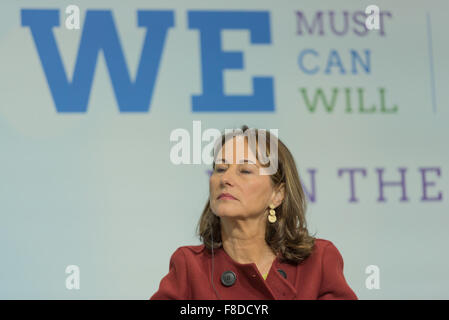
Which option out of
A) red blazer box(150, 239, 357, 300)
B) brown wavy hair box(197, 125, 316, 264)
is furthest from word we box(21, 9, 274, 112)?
red blazer box(150, 239, 357, 300)

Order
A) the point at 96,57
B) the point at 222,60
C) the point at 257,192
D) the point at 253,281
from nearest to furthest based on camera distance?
the point at 253,281, the point at 257,192, the point at 96,57, the point at 222,60

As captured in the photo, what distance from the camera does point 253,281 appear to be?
6.35 ft

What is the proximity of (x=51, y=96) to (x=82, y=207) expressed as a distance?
607 millimetres

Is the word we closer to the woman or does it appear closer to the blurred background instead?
the blurred background

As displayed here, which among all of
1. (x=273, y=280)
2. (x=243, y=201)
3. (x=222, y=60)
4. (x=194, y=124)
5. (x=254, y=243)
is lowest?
(x=273, y=280)

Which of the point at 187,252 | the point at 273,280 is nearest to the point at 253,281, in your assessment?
the point at 273,280

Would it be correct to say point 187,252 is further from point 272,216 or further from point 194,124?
point 194,124

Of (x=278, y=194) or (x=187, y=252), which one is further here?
(x=278, y=194)

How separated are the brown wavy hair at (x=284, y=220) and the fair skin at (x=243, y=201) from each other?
0.10 feet

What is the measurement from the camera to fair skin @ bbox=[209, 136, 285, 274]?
200cm

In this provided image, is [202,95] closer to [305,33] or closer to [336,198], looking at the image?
[305,33]

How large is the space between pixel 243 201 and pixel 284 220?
0.66 ft

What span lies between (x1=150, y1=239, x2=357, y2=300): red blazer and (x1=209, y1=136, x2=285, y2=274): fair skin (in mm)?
57

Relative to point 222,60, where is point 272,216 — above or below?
below
